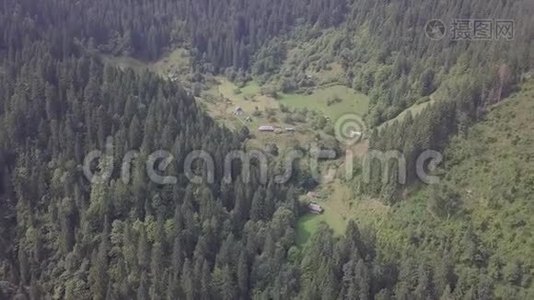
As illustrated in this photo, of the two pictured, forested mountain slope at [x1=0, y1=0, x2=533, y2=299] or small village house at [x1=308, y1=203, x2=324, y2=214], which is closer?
forested mountain slope at [x1=0, y1=0, x2=533, y2=299]

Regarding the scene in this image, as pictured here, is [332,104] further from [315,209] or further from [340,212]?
[315,209]

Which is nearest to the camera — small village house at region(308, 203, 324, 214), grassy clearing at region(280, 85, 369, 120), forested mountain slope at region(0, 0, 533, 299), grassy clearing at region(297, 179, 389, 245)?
forested mountain slope at region(0, 0, 533, 299)

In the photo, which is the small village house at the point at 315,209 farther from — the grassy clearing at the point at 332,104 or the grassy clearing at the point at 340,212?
the grassy clearing at the point at 332,104

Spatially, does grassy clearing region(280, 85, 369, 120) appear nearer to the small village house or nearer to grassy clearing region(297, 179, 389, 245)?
grassy clearing region(297, 179, 389, 245)

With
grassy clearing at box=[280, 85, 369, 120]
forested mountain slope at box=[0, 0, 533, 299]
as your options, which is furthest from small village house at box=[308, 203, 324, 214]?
grassy clearing at box=[280, 85, 369, 120]

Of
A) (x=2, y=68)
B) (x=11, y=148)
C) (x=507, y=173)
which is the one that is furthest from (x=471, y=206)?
(x=2, y=68)

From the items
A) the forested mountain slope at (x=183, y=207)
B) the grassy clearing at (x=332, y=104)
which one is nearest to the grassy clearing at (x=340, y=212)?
the forested mountain slope at (x=183, y=207)

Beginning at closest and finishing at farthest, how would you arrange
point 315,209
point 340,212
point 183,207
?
point 183,207, point 315,209, point 340,212

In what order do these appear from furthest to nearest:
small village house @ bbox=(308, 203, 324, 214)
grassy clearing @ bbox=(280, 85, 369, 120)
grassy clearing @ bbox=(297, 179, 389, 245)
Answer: grassy clearing @ bbox=(280, 85, 369, 120) < small village house @ bbox=(308, 203, 324, 214) < grassy clearing @ bbox=(297, 179, 389, 245)

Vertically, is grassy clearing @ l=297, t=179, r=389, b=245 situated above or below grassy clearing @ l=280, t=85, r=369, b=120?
below

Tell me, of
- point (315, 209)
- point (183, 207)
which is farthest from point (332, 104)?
point (183, 207)

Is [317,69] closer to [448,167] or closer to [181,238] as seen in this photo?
[448,167]

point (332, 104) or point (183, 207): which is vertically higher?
point (332, 104)
